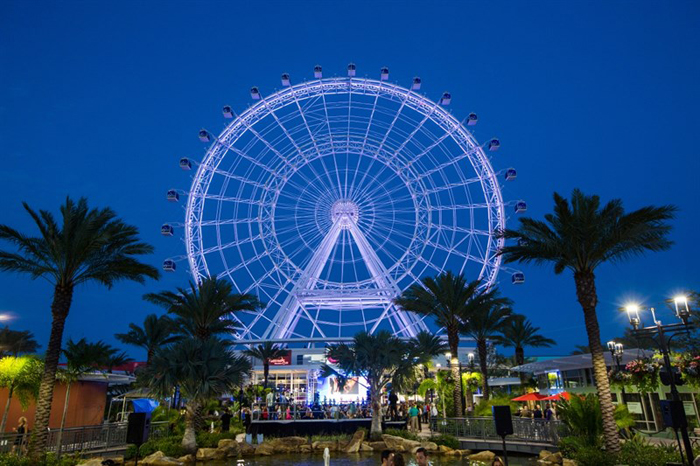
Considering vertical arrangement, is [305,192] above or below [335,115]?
below

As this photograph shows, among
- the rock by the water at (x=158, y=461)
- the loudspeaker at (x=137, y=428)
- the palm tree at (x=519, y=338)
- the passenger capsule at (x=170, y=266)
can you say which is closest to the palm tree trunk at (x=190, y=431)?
the rock by the water at (x=158, y=461)

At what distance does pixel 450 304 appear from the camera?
27.5 m

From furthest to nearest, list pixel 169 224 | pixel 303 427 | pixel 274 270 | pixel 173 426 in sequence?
pixel 274 270 < pixel 169 224 < pixel 303 427 < pixel 173 426

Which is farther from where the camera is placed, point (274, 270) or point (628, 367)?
point (274, 270)

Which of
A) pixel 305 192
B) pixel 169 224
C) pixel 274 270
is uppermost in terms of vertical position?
pixel 305 192

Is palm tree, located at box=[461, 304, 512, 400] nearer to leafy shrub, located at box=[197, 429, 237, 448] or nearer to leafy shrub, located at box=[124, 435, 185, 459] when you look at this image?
leafy shrub, located at box=[197, 429, 237, 448]

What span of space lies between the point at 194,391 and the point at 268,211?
1937 cm

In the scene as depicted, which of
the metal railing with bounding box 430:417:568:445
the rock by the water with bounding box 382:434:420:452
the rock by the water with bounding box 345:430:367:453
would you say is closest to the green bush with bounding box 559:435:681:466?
the metal railing with bounding box 430:417:568:445

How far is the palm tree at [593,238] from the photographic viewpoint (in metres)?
17.2

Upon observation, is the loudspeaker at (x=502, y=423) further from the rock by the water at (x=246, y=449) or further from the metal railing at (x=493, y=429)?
the rock by the water at (x=246, y=449)

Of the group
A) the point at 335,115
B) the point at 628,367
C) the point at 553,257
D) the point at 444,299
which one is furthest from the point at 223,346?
the point at 335,115

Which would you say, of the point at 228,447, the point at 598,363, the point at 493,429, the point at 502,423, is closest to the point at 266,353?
the point at 228,447

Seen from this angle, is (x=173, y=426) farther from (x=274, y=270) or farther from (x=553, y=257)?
(x=553, y=257)

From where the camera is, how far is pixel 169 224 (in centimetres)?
3497
